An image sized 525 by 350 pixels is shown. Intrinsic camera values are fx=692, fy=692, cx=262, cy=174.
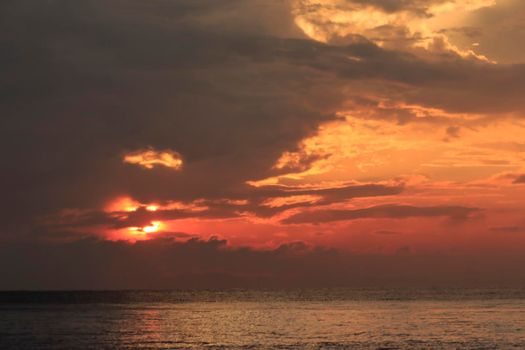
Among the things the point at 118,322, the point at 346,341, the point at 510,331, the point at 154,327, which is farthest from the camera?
the point at 118,322

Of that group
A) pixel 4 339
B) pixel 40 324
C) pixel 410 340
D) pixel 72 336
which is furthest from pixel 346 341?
pixel 40 324

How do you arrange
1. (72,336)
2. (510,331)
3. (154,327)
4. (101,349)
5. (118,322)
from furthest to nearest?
(118,322), (154,327), (510,331), (72,336), (101,349)

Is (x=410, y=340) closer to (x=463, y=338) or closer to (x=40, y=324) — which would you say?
(x=463, y=338)

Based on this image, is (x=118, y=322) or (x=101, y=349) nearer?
(x=101, y=349)

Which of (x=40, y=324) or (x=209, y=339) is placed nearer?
(x=209, y=339)

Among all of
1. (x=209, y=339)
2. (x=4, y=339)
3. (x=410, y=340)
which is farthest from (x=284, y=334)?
(x=4, y=339)

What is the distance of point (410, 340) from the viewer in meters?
67.6

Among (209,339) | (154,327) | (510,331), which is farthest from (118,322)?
(510,331)

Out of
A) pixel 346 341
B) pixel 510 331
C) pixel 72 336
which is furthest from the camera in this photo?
pixel 510 331

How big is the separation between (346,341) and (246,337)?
35.8ft

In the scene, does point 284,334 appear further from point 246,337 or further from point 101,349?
point 101,349

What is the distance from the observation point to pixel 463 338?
68750 mm

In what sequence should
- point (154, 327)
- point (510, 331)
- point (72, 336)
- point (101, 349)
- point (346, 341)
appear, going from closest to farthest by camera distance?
point (101, 349)
point (346, 341)
point (72, 336)
point (510, 331)
point (154, 327)

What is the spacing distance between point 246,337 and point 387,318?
35.3 metres
